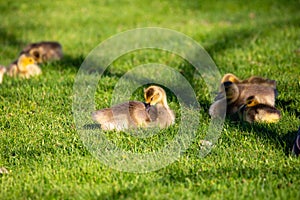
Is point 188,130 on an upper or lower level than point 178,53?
lower

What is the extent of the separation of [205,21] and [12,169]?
8439 mm

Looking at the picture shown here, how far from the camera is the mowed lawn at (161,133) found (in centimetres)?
430

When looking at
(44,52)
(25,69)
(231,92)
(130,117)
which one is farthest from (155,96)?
(44,52)

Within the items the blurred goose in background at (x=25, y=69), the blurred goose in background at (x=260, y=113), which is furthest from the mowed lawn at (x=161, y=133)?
the blurred goose in background at (x=25, y=69)

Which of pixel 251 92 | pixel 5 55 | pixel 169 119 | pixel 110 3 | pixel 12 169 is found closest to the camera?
pixel 12 169

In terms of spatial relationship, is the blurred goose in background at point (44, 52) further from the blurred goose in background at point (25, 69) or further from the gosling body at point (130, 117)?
the gosling body at point (130, 117)

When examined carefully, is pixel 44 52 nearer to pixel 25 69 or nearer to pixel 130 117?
pixel 25 69

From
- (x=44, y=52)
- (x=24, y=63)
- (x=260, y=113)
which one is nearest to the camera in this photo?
(x=260, y=113)

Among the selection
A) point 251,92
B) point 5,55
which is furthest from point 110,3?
point 251,92

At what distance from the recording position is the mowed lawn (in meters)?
4.30

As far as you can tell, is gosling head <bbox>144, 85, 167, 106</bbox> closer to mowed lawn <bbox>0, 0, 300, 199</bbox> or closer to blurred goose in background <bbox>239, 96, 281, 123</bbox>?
mowed lawn <bbox>0, 0, 300, 199</bbox>

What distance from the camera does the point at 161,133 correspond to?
5441mm

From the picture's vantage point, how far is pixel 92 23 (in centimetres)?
1236

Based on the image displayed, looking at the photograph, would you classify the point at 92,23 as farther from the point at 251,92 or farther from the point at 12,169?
the point at 12,169
